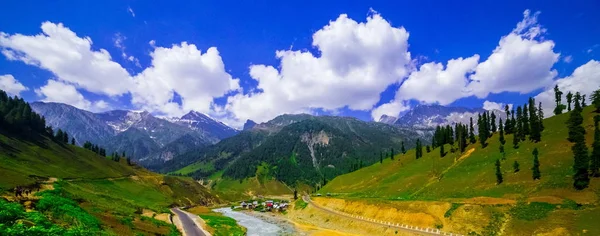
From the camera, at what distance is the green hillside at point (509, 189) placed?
6397 cm

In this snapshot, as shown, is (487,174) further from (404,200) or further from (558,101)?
(558,101)

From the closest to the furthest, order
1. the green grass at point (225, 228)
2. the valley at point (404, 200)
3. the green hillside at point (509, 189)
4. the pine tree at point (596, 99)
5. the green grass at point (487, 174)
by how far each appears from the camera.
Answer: the valley at point (404, 200)
the green hillside at point (509, 189)
the green grass at point (225, 228)
the green grass at point (487, 174)
the pine tree at point (596, 99)

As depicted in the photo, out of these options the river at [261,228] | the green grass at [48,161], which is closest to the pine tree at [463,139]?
the river at [261,228]

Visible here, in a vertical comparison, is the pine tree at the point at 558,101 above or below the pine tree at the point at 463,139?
above

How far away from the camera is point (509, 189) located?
88.3m

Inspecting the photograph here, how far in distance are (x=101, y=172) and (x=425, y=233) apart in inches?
7125

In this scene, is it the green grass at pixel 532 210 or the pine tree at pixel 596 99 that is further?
the pine tree at pixel 596 99

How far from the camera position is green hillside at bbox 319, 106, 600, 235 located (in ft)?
210

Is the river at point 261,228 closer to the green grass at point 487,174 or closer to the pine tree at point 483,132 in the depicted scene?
the green grass at point 487,174

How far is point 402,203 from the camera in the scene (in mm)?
93000

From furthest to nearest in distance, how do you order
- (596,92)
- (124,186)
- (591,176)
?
1. (124,186)
2. (596,92)
3. (591,176)

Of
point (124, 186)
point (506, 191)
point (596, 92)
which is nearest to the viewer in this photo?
point (506, 191)

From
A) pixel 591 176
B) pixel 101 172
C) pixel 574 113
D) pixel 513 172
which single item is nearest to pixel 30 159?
pixel 101 172

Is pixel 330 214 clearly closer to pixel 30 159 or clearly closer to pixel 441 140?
pixel 441 140
